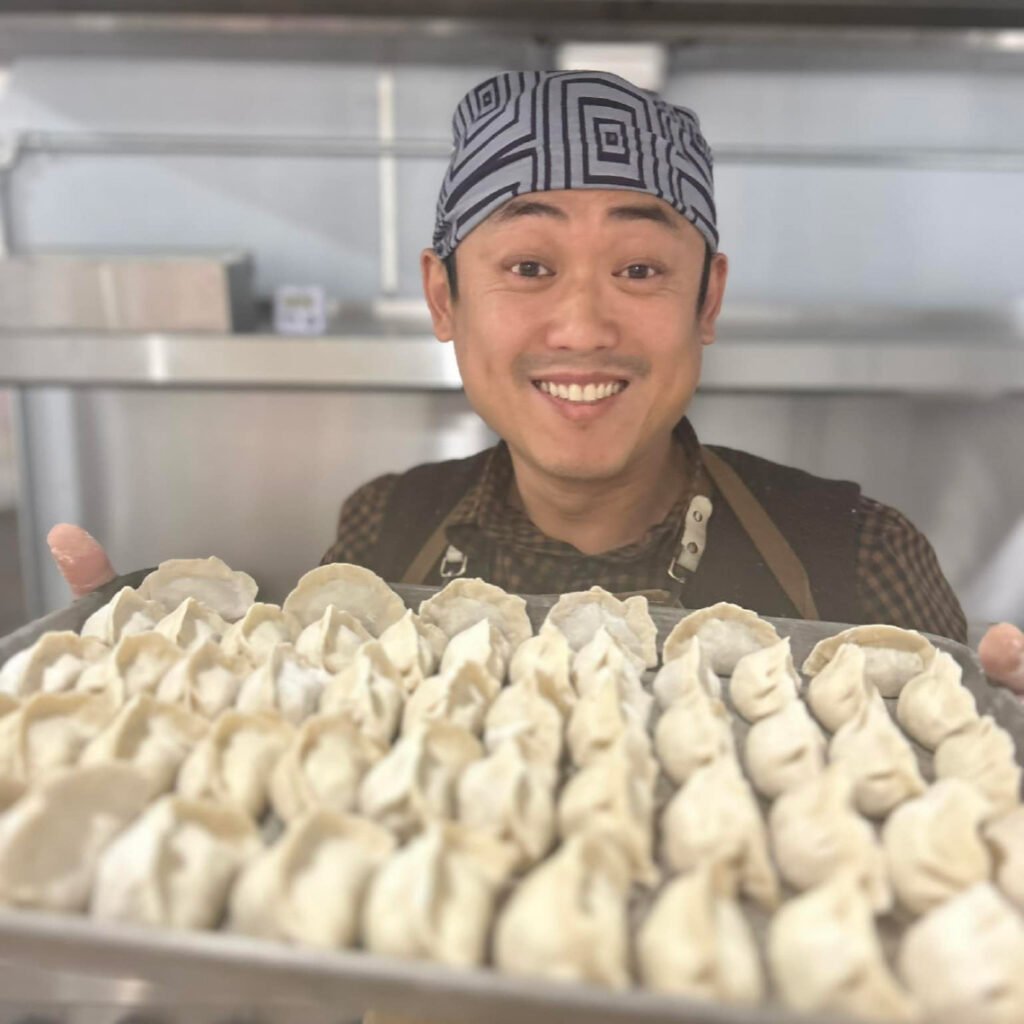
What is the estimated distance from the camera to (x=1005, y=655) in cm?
95

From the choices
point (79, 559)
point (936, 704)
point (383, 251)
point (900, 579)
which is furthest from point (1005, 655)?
point (383, 251)

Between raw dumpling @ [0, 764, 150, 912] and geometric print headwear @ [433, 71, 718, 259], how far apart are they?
0.74m

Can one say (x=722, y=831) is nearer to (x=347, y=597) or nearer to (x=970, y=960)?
(x=970, y=960)

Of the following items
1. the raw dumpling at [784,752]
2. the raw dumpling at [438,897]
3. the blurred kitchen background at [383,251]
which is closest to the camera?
the raw dumpling at [438,897]

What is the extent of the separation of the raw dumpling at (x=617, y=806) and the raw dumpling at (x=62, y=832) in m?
0.38

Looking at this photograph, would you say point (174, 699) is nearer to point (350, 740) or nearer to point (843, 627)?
point (350, 740)

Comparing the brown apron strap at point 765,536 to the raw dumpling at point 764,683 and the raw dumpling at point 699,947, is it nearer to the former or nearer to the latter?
the raw dumpling at point 764,683

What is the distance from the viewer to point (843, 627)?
1.07 metres

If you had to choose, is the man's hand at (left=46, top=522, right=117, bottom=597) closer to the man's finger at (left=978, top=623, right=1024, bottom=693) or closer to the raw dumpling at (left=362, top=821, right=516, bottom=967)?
the raw dumpling at (left=362, top=821, right=516, bottom=967)

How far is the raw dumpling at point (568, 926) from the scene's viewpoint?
22.8 inches

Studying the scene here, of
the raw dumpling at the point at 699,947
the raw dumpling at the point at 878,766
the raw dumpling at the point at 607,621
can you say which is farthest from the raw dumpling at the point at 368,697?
the raw dumpling at the point at 878,766

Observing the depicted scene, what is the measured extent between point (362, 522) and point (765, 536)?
1.96 ft

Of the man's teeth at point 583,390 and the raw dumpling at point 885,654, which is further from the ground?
the man's teeth at point 583,390

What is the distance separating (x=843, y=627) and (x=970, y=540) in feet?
2.01
